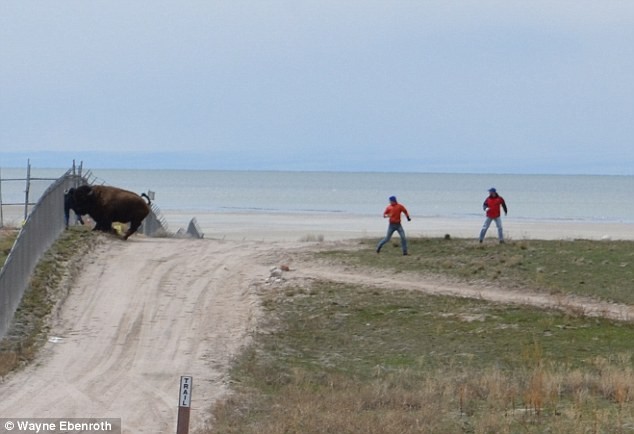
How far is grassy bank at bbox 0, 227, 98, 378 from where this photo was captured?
61.0 feet

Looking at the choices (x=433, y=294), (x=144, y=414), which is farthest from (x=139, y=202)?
(x=144, y=414)

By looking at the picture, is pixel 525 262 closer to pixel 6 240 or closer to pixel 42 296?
pixel 42 296

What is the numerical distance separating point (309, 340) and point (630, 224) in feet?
179

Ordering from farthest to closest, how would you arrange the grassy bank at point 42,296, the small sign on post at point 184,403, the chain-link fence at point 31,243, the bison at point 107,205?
the bison at point 107,205
the chain-link fence at point 31,243
the grassy bank at point 42,296
the small sign on post at point 184,403

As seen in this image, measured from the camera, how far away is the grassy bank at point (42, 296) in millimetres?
18594

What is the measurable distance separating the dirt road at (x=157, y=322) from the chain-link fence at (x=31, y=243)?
3.28 ft

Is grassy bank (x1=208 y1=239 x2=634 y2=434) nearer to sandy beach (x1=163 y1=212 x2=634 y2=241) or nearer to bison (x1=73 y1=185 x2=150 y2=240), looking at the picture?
bison (x1=73 y1=185 x2=150 y2=240)

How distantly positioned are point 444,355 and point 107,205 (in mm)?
13547

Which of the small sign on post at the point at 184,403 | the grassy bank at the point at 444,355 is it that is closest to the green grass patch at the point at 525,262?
the grassy bank at the point at 444,355

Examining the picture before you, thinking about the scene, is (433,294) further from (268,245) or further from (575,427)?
(575,427)

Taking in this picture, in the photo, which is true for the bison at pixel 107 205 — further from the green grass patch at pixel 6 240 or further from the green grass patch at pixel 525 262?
the green grass patch at pixel 525 262

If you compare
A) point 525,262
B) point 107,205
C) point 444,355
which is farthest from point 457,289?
point 107,205

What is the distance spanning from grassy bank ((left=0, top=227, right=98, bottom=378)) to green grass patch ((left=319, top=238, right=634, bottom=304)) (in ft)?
21.3

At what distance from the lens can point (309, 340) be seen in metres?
20.6
